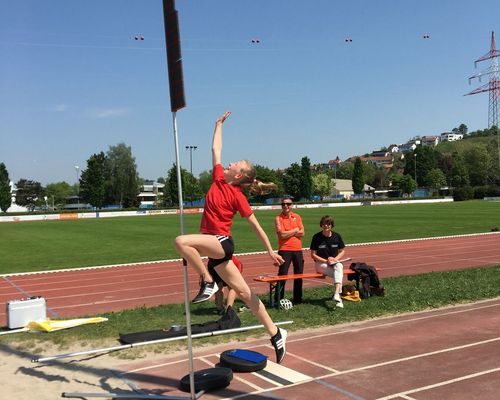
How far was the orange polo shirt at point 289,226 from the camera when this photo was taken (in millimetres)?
8375

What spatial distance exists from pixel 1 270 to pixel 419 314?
1312 cm

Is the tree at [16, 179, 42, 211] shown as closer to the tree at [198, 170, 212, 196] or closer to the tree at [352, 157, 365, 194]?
the tree at [198, 170, 212, 196]

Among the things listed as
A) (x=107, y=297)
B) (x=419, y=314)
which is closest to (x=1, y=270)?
(x=107, y=297)

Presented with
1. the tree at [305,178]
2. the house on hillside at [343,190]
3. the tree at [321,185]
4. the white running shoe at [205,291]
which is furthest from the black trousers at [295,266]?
the house on hillside at [343,190]

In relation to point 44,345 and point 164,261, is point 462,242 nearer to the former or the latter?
point 164,261

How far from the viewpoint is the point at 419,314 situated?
7555 mm

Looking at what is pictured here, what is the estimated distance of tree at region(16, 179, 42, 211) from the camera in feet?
371

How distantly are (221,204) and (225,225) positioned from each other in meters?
0.20

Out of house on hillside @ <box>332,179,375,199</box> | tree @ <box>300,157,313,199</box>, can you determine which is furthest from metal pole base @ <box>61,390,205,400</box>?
house on hillside @ <box>332,179,375,199</box>

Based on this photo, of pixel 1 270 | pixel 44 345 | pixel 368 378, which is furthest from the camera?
pixel 1 270

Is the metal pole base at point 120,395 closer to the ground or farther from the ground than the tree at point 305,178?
closer to the ground

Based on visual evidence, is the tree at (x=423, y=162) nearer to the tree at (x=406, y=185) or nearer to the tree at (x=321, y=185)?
the tree at (x=406, y=185)

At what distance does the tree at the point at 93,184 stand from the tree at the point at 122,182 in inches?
153

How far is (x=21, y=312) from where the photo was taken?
24.1 ft
